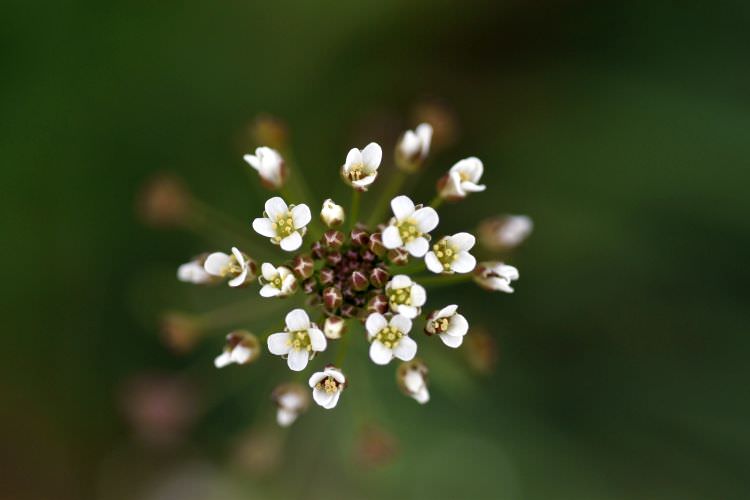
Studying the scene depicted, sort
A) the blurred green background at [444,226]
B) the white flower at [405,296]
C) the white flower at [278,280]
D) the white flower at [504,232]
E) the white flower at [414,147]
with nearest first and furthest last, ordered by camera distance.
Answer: the white flower at [405,296] → the white flower at [278,280] → the white flower at [414,147] → the white flower at [504,232] → the blurred green background at [444,226]

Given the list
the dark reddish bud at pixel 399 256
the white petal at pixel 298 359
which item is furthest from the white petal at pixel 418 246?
the white petal at pixel 298 359

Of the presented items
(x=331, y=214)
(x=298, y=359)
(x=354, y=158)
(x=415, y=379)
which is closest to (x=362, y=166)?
(x=354, y=158)

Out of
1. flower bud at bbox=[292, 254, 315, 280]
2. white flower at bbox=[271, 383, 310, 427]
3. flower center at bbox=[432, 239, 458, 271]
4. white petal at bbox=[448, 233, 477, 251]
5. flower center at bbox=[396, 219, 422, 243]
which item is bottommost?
white flower at bbox=[271, 383, 310, 427]

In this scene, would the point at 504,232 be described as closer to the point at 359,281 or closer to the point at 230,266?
the point at 359,281

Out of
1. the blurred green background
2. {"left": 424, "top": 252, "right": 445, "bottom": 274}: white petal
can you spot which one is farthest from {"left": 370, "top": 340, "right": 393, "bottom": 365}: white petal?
the blurred green background

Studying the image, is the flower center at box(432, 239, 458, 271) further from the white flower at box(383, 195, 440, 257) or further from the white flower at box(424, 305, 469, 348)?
the white flower at box(424, 305, 469, 348)

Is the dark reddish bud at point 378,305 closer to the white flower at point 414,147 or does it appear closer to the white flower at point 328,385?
the white flower at point 328,385

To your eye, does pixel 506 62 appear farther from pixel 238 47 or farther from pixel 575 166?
pixel 238 47
